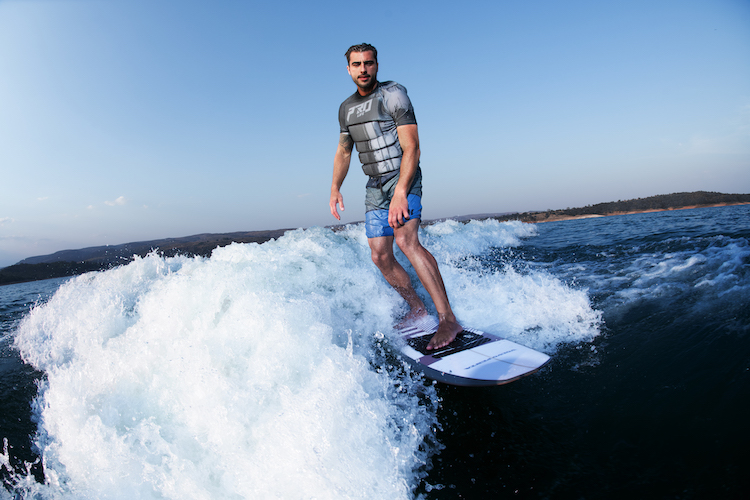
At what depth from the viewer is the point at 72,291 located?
4301 millimetres

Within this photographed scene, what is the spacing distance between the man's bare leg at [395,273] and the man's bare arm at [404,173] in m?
0.41

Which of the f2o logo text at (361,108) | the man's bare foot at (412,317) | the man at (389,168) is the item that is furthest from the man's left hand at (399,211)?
the man's bare foot at (412,317)

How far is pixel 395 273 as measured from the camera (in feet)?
11.4

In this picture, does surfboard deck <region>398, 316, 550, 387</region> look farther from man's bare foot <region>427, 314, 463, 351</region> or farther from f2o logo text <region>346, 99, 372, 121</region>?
f2o logo text <region>346, 99, 372, 121</region>

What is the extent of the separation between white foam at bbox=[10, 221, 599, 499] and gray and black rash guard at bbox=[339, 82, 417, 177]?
1432 millimetres

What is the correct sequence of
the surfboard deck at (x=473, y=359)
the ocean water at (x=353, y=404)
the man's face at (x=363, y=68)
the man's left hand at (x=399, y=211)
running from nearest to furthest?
the ocean water at (x=353, y=404)
the surfboard deck at (x=473, y=359)
the man's left hand at (x=399, y=211)
the man's face at (x=363, y=68)

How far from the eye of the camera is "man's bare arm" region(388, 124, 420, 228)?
2.86 m

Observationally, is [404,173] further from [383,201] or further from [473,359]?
[473,359]

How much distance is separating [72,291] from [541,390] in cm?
553

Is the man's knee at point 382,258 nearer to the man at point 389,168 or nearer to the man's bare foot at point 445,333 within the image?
the man at point 389,168

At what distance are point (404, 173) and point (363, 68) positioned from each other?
105cm

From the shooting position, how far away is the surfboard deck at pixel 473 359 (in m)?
2.14

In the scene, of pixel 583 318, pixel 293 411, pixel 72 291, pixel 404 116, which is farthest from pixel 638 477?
pixel 72 291

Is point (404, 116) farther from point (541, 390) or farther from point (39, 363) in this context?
point (39, 363)
